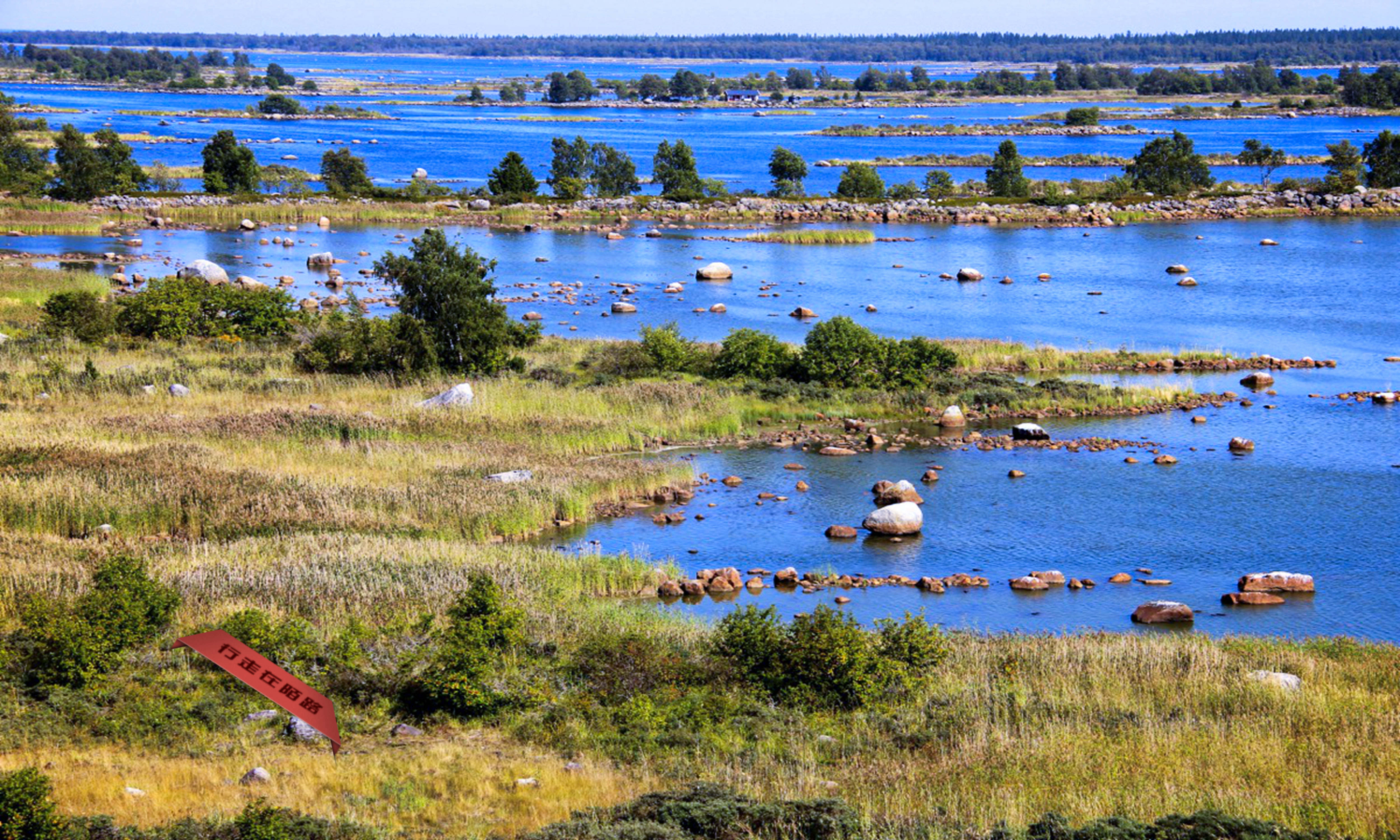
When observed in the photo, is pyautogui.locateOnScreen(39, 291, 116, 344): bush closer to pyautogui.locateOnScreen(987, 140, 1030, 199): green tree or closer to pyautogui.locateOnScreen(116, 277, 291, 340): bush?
pyautogui.locateOnScreen(116, 277, 291, 340): bush

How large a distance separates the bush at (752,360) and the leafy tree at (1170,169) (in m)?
63.1

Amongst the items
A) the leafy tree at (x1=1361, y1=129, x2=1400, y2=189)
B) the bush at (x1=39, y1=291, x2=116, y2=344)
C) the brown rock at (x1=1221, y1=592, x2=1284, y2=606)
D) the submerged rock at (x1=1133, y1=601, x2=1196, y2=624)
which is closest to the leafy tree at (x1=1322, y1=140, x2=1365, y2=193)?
the leafy tree at (x1=1361, y1=129, x2=1400, y2=189)

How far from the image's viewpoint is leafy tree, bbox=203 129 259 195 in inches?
3438

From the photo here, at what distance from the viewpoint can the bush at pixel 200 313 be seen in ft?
134

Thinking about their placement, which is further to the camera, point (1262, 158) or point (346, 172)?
point (1262, 158)

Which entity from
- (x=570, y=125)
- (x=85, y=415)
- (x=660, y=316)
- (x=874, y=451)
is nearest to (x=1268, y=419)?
(x=874, y=451)

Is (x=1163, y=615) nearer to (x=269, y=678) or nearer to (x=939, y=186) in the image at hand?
(x=269, y=678)

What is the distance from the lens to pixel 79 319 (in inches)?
1565

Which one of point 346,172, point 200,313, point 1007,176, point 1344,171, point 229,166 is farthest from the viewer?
point 1007,176

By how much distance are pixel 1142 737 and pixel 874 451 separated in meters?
19.3

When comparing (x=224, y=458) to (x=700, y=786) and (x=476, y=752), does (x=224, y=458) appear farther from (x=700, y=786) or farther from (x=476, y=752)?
(x=700, y=786)

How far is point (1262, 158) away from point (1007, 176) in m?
23.0

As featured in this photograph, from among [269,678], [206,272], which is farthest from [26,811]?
[206,272]

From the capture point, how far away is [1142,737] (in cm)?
1395
